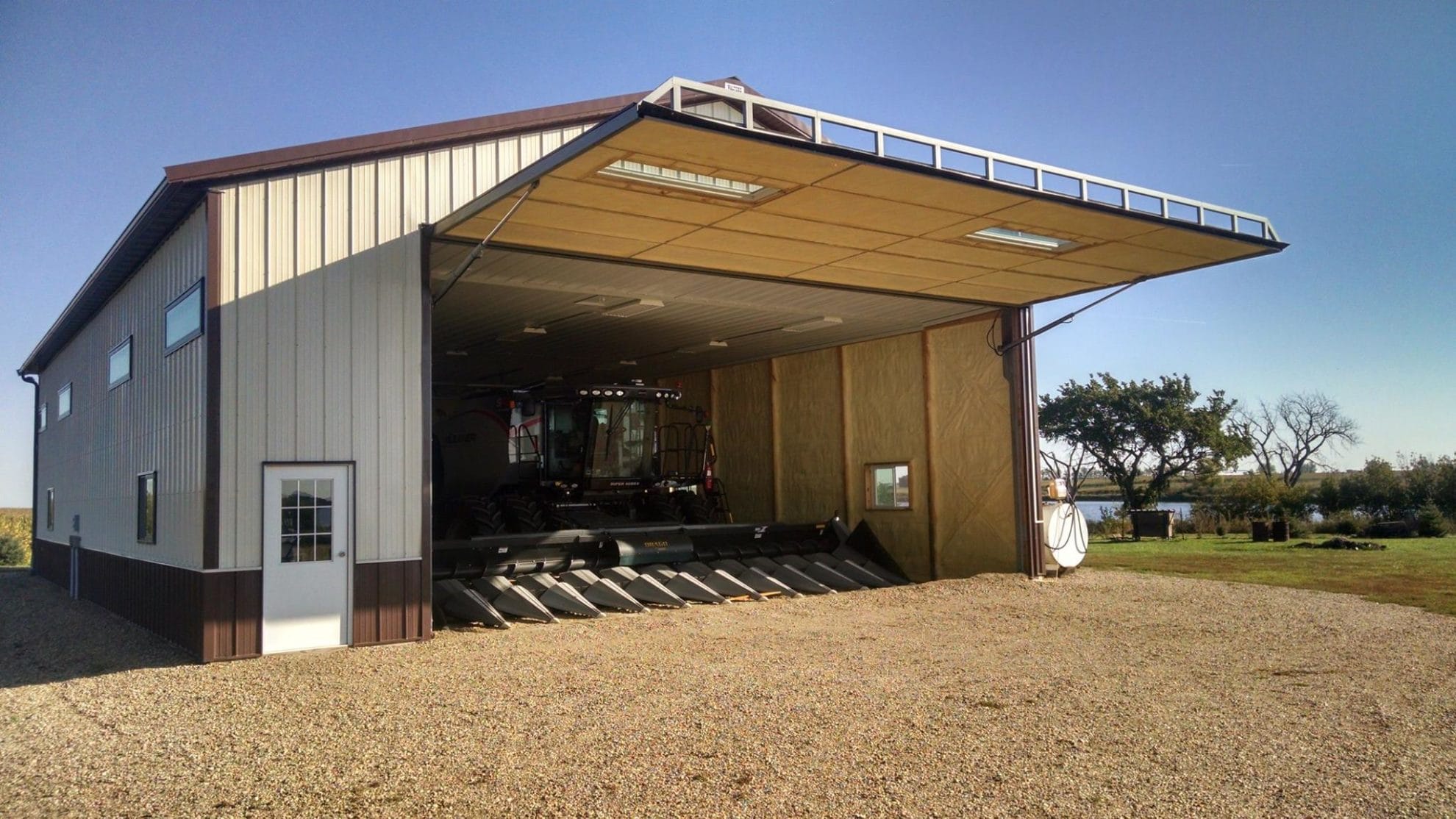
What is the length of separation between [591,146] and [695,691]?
13.6 feet

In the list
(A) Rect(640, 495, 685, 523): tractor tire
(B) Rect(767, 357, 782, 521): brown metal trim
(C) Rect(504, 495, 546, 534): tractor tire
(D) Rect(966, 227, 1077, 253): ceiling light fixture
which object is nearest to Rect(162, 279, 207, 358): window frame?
(C) Rect(504, 495, 546, 534): tractor tire

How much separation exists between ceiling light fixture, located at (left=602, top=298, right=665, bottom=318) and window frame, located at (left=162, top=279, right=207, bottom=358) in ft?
19.2

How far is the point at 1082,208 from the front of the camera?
993cm

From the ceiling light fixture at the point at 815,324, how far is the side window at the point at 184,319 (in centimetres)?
885

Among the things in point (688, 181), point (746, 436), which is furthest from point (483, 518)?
point (688, 181)

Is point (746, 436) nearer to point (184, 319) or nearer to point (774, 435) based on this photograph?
point (774, 435)

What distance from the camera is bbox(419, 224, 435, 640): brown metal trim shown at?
417 inches

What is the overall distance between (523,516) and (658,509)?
2.68 meters

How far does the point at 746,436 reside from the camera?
21.3m

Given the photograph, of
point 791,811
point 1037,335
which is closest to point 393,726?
point 791,811

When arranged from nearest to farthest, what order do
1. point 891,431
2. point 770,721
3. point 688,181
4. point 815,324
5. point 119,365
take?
point 770,721
point 688,181
point 119,365
point 815,324
point 891,431

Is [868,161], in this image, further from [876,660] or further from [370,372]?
[370,372]

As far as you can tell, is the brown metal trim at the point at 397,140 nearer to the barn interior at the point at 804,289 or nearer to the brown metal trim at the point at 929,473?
the barn interior at the point at 804,289

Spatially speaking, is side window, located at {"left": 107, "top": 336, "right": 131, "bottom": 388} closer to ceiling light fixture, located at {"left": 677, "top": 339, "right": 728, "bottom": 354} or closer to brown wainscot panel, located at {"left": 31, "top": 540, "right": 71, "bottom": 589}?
brown wainscot panel, located at {"left": 31, "top": 540, "right": 71, "bottom": 589}
